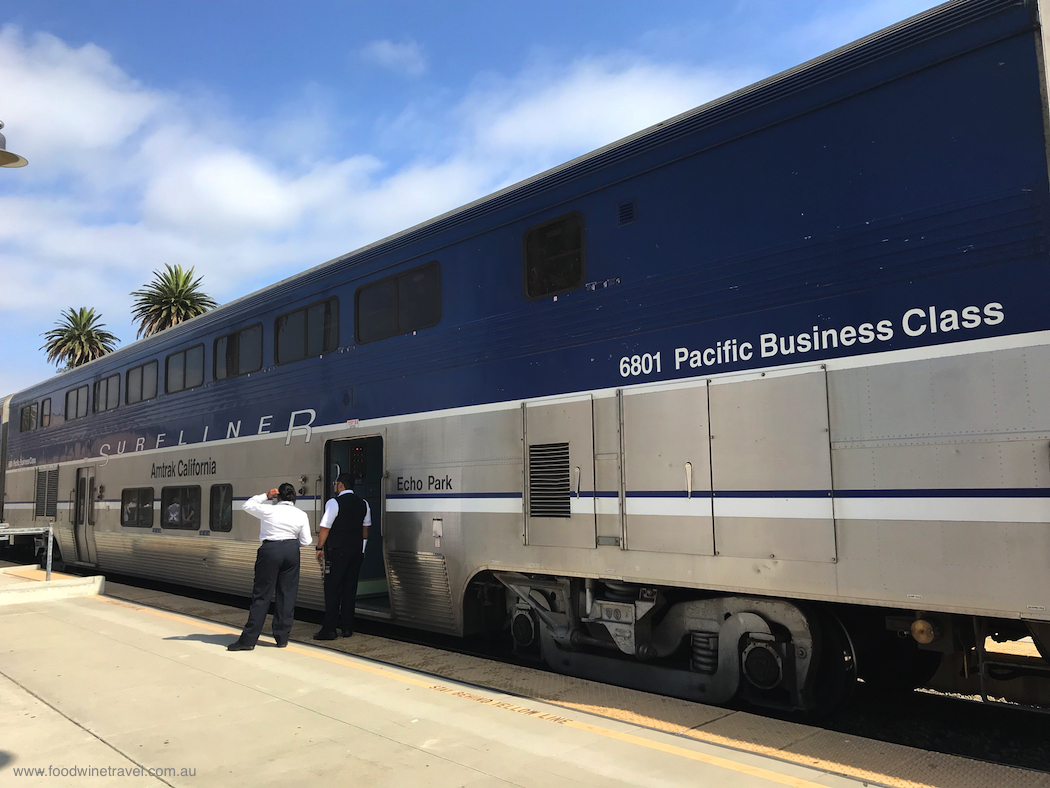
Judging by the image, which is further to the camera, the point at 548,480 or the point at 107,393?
the point at 107,393

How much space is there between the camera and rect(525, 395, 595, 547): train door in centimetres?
577

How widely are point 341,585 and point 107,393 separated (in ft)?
29.3

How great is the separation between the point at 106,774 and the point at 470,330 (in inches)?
167

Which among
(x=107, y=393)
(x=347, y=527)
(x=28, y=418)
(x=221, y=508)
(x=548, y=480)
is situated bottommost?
(x=347, y=527)

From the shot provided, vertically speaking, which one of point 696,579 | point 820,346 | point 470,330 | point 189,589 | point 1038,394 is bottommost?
point 189,589

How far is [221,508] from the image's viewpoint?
10391 mm

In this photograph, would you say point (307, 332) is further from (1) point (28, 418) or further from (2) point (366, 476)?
(1) point (28, 418)

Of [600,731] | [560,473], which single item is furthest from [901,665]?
[560,473]

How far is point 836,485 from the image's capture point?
443cm

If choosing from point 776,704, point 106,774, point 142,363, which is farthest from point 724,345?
point 142,363

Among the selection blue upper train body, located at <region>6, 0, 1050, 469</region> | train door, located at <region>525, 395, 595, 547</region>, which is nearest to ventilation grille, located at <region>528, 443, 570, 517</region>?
train door, located at <region>525, 395, 595, 547</region>

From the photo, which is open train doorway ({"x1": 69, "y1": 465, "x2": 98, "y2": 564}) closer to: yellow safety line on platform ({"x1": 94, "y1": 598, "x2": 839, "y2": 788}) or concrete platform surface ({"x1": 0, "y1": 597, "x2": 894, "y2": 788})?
concrete platform surface ({"x1": 0, "y1": 597, "x2": 894, "y2": 788})

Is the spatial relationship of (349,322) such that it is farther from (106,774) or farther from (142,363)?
(142,363)

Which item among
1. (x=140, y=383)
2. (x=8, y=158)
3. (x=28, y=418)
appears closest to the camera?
(x=8, y=158)
